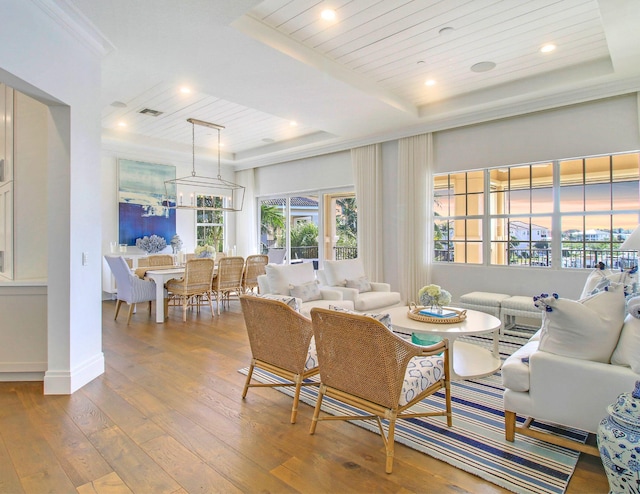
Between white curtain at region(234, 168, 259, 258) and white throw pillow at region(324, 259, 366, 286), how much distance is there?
4.20 m

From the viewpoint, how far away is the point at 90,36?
3.14m

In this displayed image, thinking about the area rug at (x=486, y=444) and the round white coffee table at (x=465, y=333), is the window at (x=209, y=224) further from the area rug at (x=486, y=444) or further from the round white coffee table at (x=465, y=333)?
the area rug at (x=486, y=444)

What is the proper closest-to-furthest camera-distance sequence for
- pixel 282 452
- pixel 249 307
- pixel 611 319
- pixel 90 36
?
pixel 611 319 < pixel 282 452 < pixel 249 307 < pixel 90 36

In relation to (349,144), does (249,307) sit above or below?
below

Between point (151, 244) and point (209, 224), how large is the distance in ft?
5.59

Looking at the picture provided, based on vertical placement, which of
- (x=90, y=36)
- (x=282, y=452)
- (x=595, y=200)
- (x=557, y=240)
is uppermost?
(x=90, y=36)

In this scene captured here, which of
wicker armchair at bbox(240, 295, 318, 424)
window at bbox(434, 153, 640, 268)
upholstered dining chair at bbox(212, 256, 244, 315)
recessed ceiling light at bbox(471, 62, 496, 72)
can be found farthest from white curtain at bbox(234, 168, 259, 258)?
wicker armchair at bbox(240, 295, 318, 424)

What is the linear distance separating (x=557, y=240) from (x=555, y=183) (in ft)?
2.52

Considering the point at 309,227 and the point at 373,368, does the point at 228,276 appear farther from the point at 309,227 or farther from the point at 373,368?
the point at 373,368

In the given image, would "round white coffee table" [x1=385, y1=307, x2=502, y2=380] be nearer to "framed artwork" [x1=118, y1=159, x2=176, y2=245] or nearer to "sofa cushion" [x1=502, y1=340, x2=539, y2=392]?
"sofa cushion" [x1=502, y1=340, x2=539, y2=392]

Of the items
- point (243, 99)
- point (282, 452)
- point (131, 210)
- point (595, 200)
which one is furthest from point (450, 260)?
point (131, 210)

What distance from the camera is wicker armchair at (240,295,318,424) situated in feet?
8.34

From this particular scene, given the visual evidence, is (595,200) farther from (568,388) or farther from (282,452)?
(282,452)

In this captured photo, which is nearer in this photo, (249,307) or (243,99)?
(249,307)
